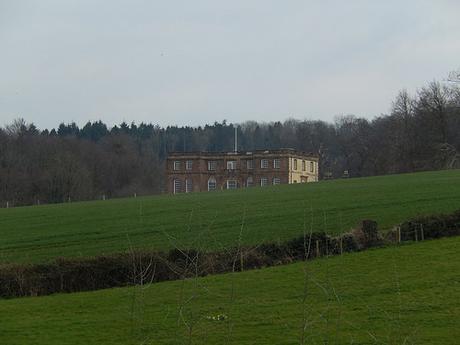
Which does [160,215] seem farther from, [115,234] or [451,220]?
[451,220]

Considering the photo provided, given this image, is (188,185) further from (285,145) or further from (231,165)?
(285,145)

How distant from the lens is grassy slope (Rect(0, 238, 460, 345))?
1494 cm

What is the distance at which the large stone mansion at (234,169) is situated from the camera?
116 meters

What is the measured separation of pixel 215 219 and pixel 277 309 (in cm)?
1101

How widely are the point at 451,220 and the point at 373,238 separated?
4.03 meters

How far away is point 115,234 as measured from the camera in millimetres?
38906

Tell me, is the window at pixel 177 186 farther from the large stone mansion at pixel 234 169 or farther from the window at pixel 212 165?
the window at pixel 212 165

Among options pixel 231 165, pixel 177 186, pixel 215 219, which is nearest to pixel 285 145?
pixel 231 165

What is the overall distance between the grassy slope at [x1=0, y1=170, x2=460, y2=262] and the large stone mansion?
5755 cm

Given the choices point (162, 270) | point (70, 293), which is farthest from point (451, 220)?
point (70, 293)

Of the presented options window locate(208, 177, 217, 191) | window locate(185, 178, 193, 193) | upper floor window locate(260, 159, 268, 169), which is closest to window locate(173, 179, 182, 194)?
window locate(185, 178, 193, 193)

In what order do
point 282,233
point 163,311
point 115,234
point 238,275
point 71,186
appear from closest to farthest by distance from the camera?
1. point 163,311
2. point 238,275
3. point 282,233
4. point 115,234
5. point 71,186

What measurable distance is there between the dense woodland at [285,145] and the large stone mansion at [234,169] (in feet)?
19.8

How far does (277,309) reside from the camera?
58.9 feet
